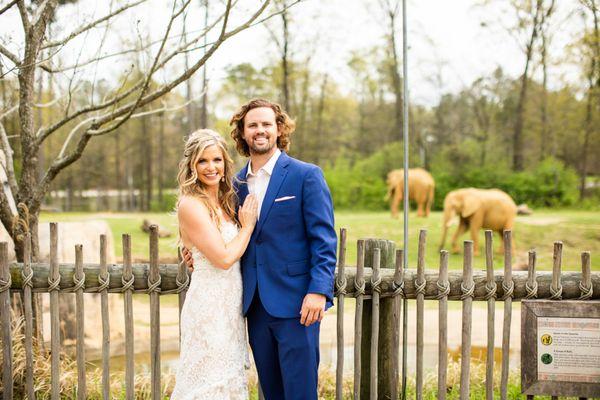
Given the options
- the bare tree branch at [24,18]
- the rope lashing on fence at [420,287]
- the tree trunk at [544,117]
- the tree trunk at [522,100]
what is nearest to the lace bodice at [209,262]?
the rope lashing on fence at [420,287]

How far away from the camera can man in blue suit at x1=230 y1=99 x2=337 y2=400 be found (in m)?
2.63

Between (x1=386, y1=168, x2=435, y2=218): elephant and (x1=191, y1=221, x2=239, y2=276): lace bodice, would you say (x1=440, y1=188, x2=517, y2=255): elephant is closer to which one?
(x1=386, y1=168, x2=435, y2=218): elephant

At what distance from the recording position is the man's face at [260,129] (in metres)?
2.71

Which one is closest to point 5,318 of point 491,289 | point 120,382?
point 120,382

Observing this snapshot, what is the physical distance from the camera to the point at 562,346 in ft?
10.2

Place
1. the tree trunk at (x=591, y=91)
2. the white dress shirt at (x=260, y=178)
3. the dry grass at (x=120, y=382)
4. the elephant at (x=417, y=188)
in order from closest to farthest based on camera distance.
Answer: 1. the white dress shirt at (x=260, y=178)
2. the dry grass at (x=120, y=382)
3. the elephant at (x=417, y=188)
4. the tree trunk at (x=591, y=91)

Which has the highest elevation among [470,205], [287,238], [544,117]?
[544,117]

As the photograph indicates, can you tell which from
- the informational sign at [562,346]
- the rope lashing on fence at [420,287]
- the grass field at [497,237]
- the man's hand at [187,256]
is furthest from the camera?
the grass field at [497,237]

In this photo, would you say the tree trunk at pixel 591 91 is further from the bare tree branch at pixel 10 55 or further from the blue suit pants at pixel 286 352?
the blue suit pants at pixel 286 352

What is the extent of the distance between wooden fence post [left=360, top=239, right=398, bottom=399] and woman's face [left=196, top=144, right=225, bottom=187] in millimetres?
1029

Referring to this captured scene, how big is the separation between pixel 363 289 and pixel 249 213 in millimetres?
864

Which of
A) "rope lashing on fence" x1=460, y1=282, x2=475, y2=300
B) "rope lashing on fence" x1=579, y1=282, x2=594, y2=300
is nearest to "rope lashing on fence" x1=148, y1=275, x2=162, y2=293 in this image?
"rope lashing on fence" x1=460, y1=282, x2=475, y2=300

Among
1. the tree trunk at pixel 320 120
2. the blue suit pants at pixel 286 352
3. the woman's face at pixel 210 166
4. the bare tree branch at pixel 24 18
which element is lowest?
the blue suit pants at pixel 286 352

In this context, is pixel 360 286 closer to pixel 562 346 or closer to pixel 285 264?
pixel 285 264
